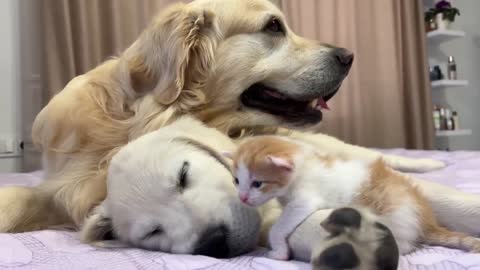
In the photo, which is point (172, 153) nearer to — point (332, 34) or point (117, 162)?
point (117, 162)

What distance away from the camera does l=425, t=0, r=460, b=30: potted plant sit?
4.06 meters

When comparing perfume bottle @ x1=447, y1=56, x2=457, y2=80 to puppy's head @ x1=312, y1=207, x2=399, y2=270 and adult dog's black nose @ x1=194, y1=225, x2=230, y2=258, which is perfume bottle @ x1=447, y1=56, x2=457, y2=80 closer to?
adult dog's black nose @ x1=194, y1=225, x2=230, y2=258

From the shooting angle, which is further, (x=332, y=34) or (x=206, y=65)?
(x=332, y=34)

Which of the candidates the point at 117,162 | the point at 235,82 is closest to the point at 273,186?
the point at 117,162

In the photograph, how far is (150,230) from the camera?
2.80 ft

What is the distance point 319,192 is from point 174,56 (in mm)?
611

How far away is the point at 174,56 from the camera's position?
47.7 inches

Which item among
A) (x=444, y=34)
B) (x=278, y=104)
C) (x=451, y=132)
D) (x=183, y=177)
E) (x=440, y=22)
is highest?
(x=440, y=22)

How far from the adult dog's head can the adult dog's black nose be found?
46 centimetres

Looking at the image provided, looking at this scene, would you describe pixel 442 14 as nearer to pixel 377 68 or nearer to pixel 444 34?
pixel 444 34

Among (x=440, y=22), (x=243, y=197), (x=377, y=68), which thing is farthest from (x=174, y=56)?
(x=440, y=22)

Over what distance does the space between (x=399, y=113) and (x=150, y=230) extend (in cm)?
326

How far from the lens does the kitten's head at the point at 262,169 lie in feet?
2.38

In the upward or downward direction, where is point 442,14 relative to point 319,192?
upward
